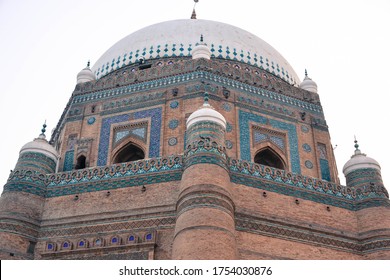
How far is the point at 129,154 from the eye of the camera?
31.3 feet

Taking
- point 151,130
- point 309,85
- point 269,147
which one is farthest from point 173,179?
point 309,85

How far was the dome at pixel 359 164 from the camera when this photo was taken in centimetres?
868

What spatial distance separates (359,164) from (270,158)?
1497mm

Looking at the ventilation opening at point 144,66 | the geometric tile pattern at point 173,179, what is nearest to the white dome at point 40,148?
the geometric tile pattern at point 173,179

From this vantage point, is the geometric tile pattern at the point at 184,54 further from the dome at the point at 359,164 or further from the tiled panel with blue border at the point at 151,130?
the dome at the point at 359,164

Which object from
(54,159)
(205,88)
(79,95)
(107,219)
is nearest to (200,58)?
(205,88)

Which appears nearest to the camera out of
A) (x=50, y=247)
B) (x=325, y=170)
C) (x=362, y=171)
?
(x=50, y=247)

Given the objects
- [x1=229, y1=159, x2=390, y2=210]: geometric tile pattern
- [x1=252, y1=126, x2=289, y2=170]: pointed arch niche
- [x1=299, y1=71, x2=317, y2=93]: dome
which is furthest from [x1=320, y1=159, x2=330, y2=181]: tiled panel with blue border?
[x1=299, y1=71, x2=317, y2=93]: dome

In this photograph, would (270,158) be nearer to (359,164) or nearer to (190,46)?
(359,164)

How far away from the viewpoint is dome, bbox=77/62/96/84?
1076cm

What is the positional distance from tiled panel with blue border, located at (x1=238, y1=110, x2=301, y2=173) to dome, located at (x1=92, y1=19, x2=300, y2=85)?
1827mm

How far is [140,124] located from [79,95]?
1619 mm

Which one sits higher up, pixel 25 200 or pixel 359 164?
pixel 359 164

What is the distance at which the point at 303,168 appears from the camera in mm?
9195
